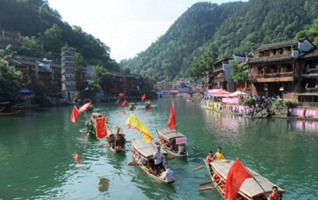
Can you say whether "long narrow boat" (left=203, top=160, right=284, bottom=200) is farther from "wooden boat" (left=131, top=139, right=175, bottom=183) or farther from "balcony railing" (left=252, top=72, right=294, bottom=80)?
"balcony railing" (left=252, top=72, right=294, bottom=80)

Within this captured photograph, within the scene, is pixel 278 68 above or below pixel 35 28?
below

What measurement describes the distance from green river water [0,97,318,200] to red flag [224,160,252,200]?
4851 mm

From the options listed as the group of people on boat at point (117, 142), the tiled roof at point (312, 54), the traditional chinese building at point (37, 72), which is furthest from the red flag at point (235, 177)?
the traditional chinese building at point (37, 72)

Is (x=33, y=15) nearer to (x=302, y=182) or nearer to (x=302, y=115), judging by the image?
(x=302, y=115)

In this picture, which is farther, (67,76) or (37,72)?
(67,76)

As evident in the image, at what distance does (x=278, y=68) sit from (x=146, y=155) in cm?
4902

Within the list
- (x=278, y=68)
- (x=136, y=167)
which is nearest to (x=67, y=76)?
(x=278, y=68)

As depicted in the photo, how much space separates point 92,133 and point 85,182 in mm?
20137

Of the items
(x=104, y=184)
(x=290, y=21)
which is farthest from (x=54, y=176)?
(x=290, y=21)

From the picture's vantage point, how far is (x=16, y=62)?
101m

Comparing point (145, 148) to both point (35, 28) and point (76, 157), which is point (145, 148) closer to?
point (76, 157)

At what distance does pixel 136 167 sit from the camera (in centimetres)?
2764

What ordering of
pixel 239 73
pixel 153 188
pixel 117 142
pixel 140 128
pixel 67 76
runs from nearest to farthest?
pixel 153 188 → pixel 140 128 → pixel 117 142 → pixel 239 73 → pixel 67 76

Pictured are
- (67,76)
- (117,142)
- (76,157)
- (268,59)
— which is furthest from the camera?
(67,76)
